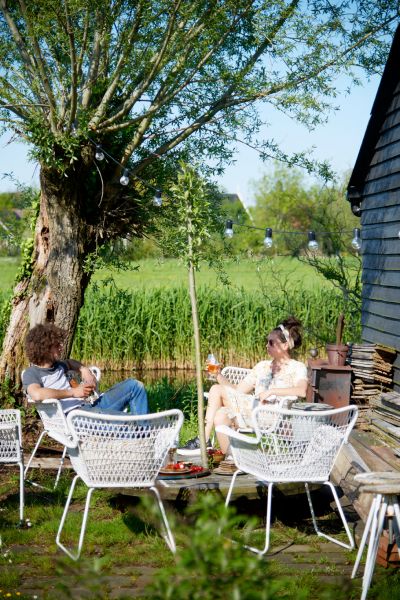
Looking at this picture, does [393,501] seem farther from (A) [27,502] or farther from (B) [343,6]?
(B) [343,6]

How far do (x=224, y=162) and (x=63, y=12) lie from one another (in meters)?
3.22

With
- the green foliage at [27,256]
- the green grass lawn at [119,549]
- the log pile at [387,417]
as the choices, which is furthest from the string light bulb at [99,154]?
the log pile at [387,417]

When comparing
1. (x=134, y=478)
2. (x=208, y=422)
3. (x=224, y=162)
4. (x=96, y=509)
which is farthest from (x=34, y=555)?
(x=224, y=162)

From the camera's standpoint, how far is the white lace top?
6.67 metres

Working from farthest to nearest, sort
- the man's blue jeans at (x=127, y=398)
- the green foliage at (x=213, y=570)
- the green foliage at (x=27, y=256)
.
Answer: the green foliage at (x=27, y=256)
the man's blue jeans at (x=127, y=398)
the green foliage at (x=213, y=570)

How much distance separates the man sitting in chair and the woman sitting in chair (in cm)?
60

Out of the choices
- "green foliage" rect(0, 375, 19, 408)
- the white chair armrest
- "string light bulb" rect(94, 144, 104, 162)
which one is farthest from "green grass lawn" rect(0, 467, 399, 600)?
"string light bulb" rect(94, 144, 104, 162)

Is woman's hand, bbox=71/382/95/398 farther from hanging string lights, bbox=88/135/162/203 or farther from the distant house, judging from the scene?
the distant house

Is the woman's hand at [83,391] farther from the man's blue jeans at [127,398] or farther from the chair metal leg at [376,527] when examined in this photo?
the chair metal leg at [376,527]

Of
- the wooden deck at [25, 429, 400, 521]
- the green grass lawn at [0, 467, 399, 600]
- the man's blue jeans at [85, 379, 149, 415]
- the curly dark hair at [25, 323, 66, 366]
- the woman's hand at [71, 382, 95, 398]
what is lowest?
the green grass lawn at [0, 467, 399, 600]

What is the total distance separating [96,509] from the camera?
19.9 feet

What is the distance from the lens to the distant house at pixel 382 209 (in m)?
8.75

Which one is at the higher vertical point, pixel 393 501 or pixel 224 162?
pixel 224 162

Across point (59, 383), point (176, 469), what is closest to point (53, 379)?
point (59, 383)
